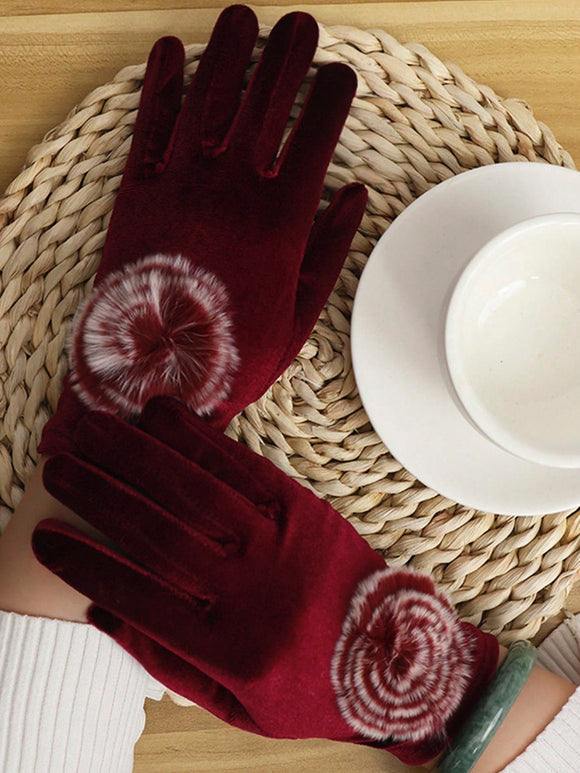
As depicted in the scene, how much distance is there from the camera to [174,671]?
52cm

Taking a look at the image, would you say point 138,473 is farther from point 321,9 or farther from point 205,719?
point 321,9

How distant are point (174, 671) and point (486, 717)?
8.2 inches

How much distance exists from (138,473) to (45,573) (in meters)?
0.10

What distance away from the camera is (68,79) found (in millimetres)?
611

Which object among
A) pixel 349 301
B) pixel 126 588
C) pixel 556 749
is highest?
pixel 349 301

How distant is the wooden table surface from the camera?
61 centimetres

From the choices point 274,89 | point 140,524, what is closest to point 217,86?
point 274,89

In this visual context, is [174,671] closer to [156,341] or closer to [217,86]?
[156,341]

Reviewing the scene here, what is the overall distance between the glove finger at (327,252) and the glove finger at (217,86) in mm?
92

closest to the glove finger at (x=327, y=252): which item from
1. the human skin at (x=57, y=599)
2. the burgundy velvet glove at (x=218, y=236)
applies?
the burgundy velvet glove at (x=218, y=236)

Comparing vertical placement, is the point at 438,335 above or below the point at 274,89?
below

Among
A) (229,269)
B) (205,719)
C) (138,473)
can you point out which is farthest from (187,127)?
(205,719)

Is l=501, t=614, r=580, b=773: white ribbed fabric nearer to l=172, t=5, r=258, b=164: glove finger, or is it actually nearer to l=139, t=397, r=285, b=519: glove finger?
l=139, t=397, r=285, b=519: glove finger

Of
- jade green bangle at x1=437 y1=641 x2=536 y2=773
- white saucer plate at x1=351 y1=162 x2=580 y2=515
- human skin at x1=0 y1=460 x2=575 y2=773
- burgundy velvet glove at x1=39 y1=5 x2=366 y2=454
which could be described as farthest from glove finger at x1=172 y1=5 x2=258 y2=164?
jade green bangle at x1=437 y1=641 x2=536 y2=773
